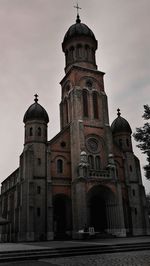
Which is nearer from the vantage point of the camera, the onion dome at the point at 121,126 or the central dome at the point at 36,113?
the central dome at the point at 36,113

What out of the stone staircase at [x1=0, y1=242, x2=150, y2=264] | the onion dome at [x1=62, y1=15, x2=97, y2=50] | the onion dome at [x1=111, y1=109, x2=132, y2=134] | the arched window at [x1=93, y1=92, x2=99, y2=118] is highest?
the onion dome at [x1=62, y1=15, x2=97, y2=50]

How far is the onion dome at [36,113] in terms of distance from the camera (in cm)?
4338

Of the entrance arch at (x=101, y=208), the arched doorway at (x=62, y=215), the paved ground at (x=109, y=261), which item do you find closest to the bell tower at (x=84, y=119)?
the entrance arch at (x=101, y=208)

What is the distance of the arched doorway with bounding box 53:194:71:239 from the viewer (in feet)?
128

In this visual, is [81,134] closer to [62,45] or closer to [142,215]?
[142,215]

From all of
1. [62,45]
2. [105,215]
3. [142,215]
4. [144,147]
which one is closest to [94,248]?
[144,147]

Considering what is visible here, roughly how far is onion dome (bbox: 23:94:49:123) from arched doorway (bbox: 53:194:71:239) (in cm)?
1251

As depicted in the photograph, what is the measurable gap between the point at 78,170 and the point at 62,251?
2110 cm

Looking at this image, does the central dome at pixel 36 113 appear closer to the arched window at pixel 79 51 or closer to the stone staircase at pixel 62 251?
the arched window at pixel 79 51

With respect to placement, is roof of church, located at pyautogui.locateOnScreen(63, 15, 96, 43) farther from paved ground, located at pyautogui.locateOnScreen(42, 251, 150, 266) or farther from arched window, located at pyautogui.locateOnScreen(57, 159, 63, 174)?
paved ground, located at pyautogui.locateOnScreen(42, 251, 150, 266)

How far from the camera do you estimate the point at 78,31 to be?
167ft

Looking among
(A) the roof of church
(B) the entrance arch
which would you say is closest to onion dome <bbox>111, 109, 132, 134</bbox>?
(B) the entrance arch

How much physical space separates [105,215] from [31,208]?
1193 cm

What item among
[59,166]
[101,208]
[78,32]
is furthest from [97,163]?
[78,32]
